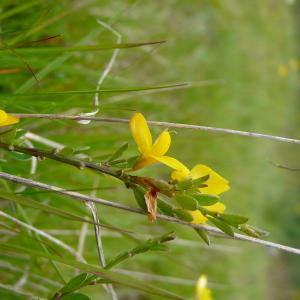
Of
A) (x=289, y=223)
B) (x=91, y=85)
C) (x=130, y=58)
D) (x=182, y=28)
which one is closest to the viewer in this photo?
(x=91, y=85)

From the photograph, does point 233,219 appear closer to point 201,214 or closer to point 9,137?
point 201,214

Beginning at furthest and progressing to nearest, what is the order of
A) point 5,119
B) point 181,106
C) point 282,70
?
point 282,70 < point 181,106 < point 5,119

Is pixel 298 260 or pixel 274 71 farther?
pixel 298 260

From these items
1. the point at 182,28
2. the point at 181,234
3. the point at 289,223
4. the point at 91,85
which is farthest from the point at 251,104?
the point at 91,85

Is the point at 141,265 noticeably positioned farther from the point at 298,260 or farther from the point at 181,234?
the point at 298,260

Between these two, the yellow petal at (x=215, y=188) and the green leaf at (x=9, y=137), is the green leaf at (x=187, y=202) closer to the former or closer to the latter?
the yellow petal at (x=215, y=188)

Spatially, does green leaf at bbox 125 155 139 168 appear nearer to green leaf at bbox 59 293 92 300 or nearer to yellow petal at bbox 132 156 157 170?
yellow petal at bbox 132 156 157 170

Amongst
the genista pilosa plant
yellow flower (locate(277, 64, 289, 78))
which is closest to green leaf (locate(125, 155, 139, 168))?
the genista pilosa plant

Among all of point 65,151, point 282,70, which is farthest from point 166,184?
point 282,70
